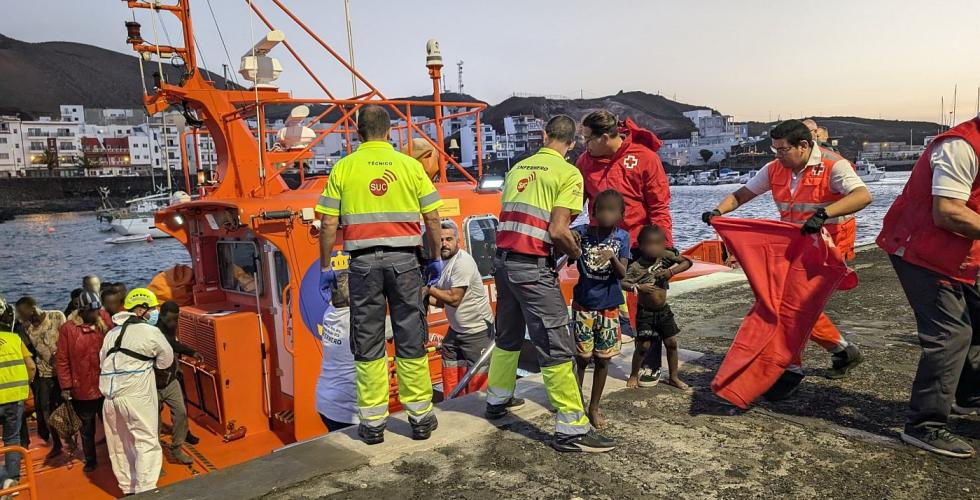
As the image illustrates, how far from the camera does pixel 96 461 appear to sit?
6.04 meters

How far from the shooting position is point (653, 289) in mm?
4332

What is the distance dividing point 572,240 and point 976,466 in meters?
2.20

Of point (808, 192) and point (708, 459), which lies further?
point (808, 192)

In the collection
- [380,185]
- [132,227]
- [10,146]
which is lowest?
[132,227]

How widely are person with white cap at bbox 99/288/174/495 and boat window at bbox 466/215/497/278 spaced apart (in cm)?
301

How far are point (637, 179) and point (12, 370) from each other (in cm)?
533

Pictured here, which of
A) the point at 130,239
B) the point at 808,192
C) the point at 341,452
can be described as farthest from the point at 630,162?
the point at 130,239

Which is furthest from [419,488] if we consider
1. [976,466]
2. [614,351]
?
[976,466]

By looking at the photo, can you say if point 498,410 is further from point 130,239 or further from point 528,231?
point 130,239

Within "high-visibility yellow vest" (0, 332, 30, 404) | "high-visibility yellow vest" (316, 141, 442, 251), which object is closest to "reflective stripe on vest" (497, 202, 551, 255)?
"high-visibility yellow vest" (316, 141, 442, 251)

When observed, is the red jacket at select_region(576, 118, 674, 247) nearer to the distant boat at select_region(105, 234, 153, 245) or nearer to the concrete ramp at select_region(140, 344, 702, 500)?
the concrete ramp at select_region(140, 344, 702, 500)

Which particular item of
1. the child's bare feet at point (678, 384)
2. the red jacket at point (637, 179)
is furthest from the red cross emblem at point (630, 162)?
the child's bare feet at point (678, 384)

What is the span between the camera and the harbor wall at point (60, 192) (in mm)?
101750

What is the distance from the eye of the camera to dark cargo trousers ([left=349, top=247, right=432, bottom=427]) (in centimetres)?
375
